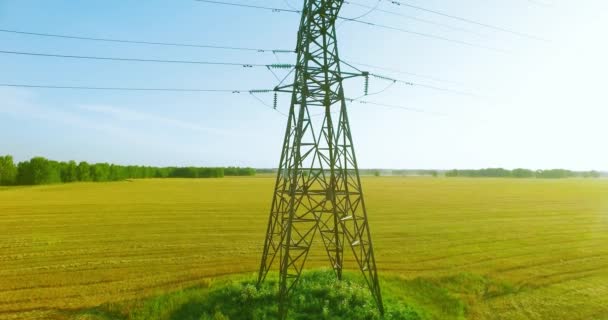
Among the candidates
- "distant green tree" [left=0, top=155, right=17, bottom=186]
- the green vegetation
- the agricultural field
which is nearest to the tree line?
"distant green tree" [left=0, top=155, right=17, bottom=186]

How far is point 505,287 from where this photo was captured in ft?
70.5

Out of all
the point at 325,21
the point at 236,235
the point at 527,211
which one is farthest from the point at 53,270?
the point at 527,211

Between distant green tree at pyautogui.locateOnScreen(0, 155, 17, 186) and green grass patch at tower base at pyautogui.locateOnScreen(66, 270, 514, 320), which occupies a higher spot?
distant green tree at pyautogui.locateOnScreen(0, 155, 17, 186)

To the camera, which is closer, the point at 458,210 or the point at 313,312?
the point at 313,312

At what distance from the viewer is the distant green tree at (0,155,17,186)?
347ft

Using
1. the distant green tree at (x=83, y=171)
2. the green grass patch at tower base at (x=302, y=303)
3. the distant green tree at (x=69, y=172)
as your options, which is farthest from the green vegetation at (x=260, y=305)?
the distant green tree at (x=83, y=171)

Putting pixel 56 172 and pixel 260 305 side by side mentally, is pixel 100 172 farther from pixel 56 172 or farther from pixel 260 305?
pixel 260 305

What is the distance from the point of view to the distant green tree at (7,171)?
106 m

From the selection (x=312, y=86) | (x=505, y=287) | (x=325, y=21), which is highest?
(x=325, y=21)

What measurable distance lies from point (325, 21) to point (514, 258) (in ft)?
75.5

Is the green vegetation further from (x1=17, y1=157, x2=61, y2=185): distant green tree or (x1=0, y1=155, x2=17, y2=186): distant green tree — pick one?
(x1=0, y1=155, x2=17, y2=186): distant green tree

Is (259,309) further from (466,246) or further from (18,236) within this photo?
(18,236)

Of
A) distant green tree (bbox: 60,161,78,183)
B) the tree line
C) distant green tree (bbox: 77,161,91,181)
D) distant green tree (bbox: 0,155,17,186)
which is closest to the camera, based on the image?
distant green tree (bbox: 0,155,17,186)

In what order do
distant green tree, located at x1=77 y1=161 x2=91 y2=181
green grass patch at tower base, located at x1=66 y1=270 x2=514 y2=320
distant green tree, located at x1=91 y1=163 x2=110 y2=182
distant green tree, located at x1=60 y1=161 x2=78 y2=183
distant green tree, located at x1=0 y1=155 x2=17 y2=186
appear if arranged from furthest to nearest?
distant green tree, located at x1=91 y1=163 x2=110 y2=182, distant green tree, located at x1=77 y1=161 x2=91 y2=181, distant green tree, located at x1=60 y1=161 x2=78 y2=183, distant green tree, located at x1=0 y1=155 x2=17 y2=186, green grass patch at tower base, located at x1=66 y1=270 x2=514 y2=320
